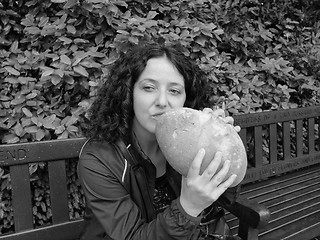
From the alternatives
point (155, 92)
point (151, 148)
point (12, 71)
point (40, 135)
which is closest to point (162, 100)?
point (155, 92)

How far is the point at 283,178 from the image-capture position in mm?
3195

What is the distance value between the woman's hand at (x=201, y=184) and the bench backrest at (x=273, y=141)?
1547 mm

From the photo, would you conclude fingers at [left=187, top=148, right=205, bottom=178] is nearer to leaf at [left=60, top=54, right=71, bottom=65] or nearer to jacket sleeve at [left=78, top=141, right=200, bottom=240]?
jacket sleeve at [left=78, top=141, right=200, bottom=240]

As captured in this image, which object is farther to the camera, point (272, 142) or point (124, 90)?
point (272, 142)

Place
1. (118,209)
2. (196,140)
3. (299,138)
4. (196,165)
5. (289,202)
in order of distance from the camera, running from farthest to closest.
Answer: (299,138) → (289,202) → (118,209) → (196,140) → (196,165)

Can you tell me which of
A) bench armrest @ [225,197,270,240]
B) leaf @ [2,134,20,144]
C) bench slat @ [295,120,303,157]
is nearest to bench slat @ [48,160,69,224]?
leaf @ [2,134,20,144]

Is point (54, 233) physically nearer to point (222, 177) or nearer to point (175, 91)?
point (175, 91)

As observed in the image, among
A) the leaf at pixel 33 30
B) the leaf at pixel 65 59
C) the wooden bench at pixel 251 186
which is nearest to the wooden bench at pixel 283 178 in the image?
the wooden bench at pixel 251 186

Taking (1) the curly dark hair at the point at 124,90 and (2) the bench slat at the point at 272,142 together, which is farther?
(2) the bench slat at the point at 272,142

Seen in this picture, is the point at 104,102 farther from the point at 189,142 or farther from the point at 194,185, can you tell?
the point at 194,185

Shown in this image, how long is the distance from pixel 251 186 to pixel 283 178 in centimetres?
38

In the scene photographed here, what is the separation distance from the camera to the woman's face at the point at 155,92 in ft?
5.05

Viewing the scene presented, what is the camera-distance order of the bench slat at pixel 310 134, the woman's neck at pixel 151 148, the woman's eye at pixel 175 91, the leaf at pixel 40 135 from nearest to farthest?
the woman's eye at pixel 175 91 < the woman's neck at pixel 151 148 < the leaf at pixel 40 135 < the bench slat at pixel 310 134

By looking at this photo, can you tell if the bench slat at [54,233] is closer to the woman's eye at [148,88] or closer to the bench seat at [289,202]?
the woman's eye at [148,88]
